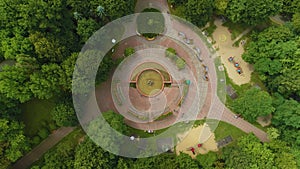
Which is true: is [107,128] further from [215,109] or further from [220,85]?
[220,85]

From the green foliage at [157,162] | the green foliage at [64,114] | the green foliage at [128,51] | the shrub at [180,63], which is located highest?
the green foliage at [128,51]

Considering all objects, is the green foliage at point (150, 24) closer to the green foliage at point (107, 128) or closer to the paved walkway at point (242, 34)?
the paved walkway at point (242, 34)

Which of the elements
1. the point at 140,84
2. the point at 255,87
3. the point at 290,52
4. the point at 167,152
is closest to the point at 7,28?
the point at 140,84

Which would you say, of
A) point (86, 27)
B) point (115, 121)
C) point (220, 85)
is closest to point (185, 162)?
point (115, 121)

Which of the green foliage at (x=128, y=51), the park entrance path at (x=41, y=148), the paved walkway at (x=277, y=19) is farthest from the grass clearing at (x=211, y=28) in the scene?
the park entrance path at (x=41, y=148)

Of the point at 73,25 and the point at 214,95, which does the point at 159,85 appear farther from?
the point at 73,25

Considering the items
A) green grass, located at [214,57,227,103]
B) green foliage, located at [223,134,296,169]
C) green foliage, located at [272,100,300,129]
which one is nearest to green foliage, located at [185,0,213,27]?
green grass, located at [214,57,227,103]
